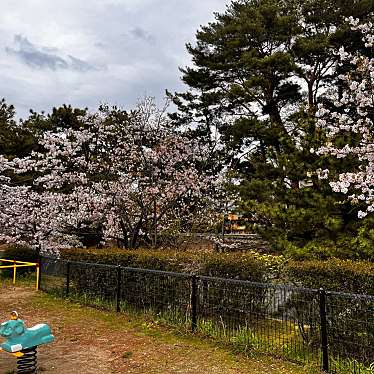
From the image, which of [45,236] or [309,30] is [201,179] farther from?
[309,30]

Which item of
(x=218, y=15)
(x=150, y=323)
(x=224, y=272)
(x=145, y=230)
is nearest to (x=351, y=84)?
(x=224, y=272)

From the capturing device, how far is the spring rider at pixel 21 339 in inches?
168

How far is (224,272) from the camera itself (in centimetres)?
660

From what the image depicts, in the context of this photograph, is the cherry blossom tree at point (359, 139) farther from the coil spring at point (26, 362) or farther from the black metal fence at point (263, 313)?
the coil spring at point (26, 362)

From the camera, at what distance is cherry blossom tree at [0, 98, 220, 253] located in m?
11.9

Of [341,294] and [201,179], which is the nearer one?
[341,294]

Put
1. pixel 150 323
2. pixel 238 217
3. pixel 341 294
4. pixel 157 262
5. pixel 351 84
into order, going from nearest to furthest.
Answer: pixel 341 294 < pixel 150 323 < pixel 157 262 < pixel 351 84 < pixel 238 217

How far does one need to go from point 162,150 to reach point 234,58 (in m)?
6.54

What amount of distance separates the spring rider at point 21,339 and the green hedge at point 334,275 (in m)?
3.10

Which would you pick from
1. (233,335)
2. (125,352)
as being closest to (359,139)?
(233,335)

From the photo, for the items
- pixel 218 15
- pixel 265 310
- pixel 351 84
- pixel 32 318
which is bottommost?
pixel 32 318

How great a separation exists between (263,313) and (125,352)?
189cm

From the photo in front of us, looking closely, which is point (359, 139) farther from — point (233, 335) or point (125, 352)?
point (125, 352)

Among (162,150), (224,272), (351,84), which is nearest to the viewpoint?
(224,272)
